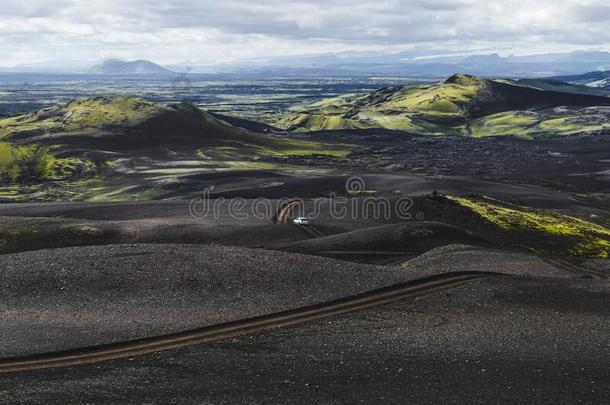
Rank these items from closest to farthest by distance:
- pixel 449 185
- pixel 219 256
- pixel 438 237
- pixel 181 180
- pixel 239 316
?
pixel 239 316, pixel 219 256, pixel 438 237, pixel 449 185, pixel 181 180

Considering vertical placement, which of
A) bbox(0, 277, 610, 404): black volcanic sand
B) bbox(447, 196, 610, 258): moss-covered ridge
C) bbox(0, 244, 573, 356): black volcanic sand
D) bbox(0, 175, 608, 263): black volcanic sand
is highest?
bbox(0, 244, 573, 356): black volcanic sand

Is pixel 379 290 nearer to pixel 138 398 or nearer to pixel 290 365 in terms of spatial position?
pixel 290 365

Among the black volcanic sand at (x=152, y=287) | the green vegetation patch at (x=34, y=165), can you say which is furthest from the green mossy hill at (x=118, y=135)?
the black volcanic sand at (x=152, y=287)

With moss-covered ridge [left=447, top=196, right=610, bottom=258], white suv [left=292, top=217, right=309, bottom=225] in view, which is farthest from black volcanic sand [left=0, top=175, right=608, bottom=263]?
moss-covered ridge [left=447, top=196, right=610, bottom=258]

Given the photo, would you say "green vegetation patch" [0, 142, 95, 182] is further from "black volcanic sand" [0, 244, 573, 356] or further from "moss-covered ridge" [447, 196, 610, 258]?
"black volcanic sand" [0, 244, 573, 356]

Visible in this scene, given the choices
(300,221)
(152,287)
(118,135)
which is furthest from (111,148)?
(152,287)

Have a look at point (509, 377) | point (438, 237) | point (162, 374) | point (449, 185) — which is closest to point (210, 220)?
point (438, 237)

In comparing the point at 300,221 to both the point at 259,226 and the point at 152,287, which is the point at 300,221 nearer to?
the point at 259,226
